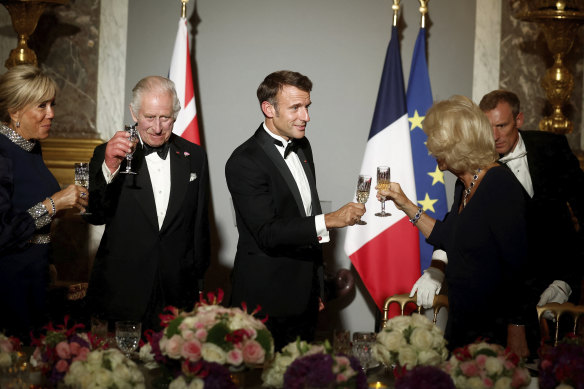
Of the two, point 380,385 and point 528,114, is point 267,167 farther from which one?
point 528,114

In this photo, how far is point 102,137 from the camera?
506 centimetres

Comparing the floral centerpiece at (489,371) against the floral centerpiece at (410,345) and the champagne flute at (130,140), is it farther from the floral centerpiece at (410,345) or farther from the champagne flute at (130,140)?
the champagne flute at (130,140)

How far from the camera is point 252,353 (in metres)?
1.90

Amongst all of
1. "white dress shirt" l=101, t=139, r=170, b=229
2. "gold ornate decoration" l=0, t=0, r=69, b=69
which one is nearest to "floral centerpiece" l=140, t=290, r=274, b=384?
"white dress shirt" l=101, t=139, r=170, b=229

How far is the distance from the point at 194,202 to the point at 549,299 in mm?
1828

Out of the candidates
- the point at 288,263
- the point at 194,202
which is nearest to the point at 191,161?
the point at 194,202

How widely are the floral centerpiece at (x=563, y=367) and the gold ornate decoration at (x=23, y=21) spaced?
145 inches

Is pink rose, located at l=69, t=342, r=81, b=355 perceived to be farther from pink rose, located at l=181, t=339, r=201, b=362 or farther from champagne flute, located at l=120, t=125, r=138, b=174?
champagne flute, located at l=120, t=125, r=138, b=174

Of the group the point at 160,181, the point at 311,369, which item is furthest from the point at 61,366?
the point at 160,181

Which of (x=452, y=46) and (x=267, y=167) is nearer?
(x=267, y=167)

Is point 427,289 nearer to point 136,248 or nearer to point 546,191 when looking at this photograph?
point 546,191

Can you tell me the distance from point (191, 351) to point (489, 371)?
0.84m

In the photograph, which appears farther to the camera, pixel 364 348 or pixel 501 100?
pixel 501 100

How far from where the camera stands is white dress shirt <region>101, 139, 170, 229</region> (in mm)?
3441
